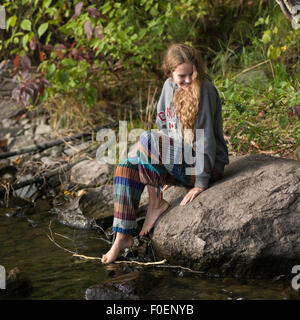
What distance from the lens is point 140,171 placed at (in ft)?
10.8

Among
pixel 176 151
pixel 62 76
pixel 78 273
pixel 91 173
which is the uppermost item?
pixel 62 76

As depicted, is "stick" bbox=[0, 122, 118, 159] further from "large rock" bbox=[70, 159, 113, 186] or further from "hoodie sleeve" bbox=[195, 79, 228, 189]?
"hoodie sleeve" bbox=[195, 79, 228, 189]

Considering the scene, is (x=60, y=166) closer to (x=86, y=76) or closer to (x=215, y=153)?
(x=86, y=76)

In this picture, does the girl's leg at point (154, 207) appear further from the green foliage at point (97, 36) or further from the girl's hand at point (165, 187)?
the green foliage at point (97, 36)

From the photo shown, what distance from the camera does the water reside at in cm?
275

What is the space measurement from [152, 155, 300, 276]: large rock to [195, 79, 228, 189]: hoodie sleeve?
0.14 meters

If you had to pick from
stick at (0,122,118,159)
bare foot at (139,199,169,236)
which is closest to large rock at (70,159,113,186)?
stick at (0,122,118,159)

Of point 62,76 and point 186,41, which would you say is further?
point 186,41

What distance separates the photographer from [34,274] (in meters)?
3.08

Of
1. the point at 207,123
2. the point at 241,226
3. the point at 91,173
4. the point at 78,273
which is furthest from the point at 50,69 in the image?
the point at 241,226

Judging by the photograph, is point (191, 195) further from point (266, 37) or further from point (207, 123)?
point (266, 37)

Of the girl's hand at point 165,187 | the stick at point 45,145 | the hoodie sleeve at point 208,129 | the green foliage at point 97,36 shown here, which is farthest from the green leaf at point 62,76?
the hoodie sleeve at point 208,129

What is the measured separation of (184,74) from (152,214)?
1.02 meters
